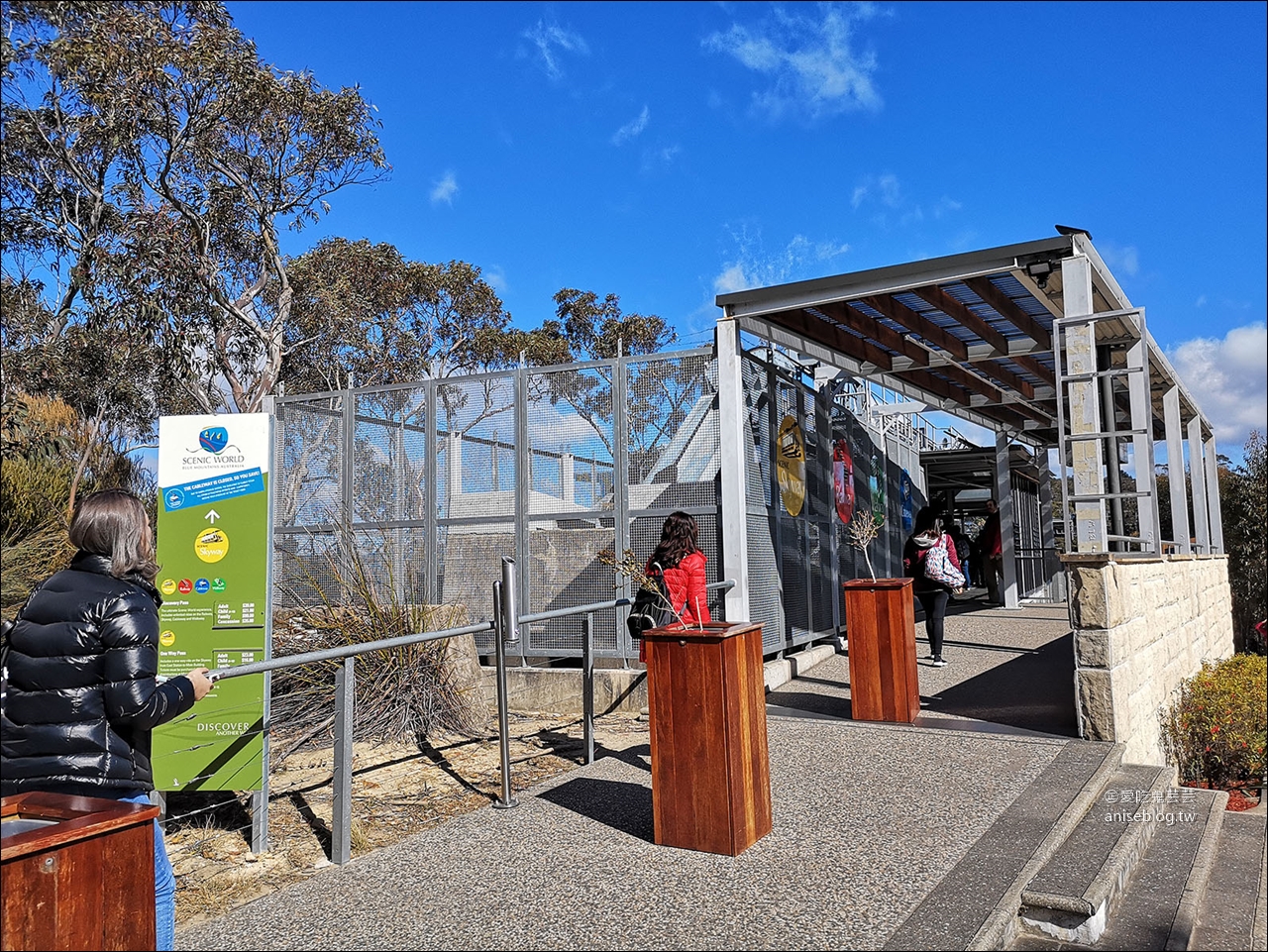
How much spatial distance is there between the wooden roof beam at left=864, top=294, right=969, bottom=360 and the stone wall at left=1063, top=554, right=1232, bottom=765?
3195mm

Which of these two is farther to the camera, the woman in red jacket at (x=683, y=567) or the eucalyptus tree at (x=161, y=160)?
the eucalyptus tree at (x=161, y=160)

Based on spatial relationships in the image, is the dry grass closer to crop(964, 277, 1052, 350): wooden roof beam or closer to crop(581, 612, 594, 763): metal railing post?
crop(581, 612, 594, 763): metal railing post

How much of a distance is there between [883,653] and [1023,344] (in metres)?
5.70

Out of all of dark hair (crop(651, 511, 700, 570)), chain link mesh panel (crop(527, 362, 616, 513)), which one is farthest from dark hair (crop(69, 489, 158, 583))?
Answer: chain link mesh panel (crop(527, 362, 616, 513))

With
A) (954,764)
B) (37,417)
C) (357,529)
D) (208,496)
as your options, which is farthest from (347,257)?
(954,764)

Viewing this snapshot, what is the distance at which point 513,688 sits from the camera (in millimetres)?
8766

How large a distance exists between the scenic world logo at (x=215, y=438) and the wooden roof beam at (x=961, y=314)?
5398 mm

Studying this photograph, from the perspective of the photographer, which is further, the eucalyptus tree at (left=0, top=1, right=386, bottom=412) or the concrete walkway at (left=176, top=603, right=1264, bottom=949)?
the eucalyptus tree at (left=0, top=1, right=386, bottom=412)

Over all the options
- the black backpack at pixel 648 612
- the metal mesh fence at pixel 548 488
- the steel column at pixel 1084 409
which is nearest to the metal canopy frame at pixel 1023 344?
the steel column at pixel 1084 409

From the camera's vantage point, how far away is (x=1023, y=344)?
10922 millimetres

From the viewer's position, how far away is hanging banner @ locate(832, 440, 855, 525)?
11391 mm

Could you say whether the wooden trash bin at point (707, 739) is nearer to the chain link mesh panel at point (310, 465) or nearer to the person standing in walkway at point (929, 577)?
the person standing in walkway at point (929, 577)

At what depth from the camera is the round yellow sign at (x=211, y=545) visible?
5.24 m

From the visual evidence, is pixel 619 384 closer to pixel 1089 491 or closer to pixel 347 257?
pixel 1089 491
